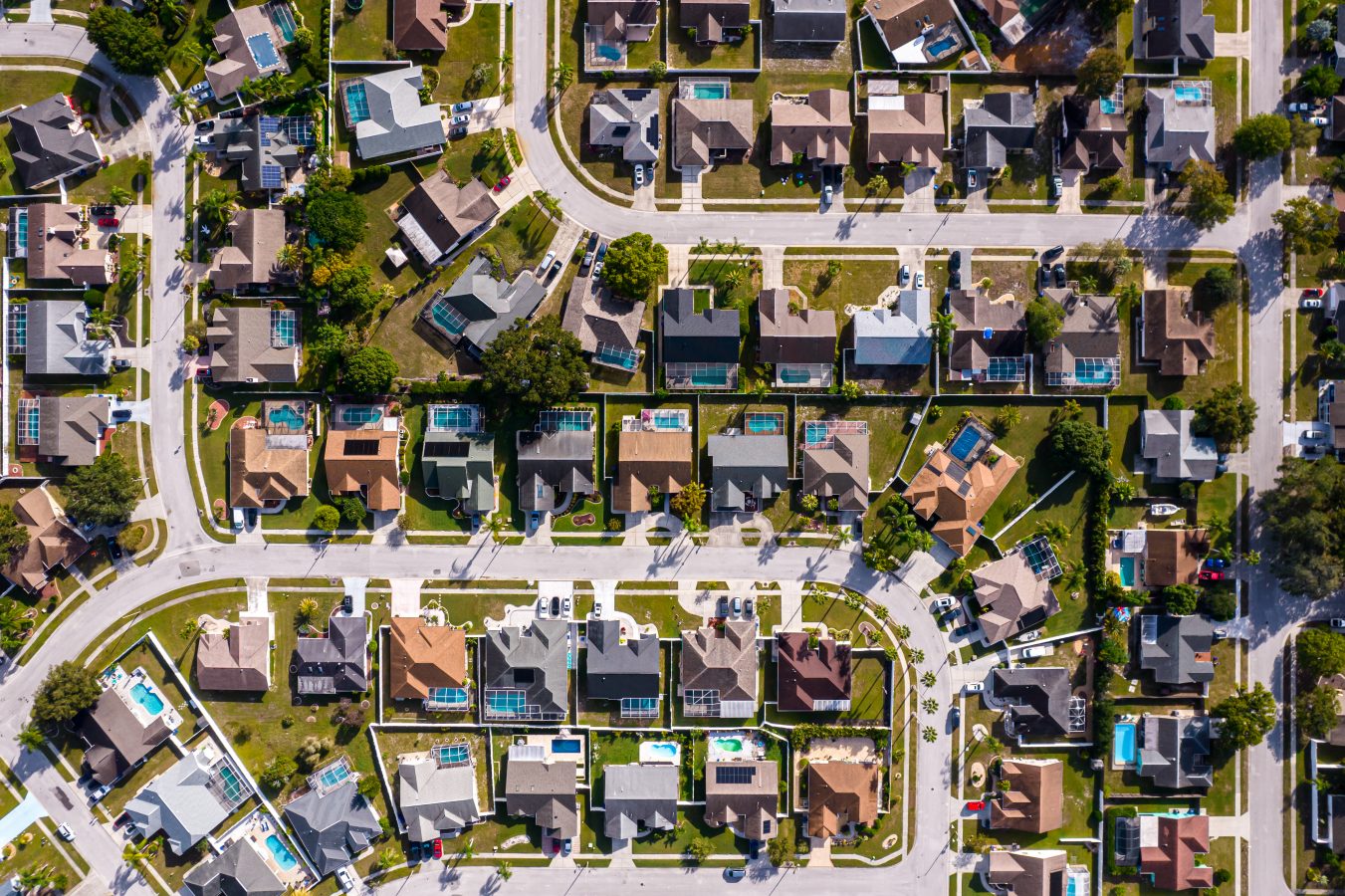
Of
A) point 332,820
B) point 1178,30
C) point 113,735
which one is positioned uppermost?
point 1178,30

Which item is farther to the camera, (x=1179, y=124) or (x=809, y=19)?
(x=809, y=19)

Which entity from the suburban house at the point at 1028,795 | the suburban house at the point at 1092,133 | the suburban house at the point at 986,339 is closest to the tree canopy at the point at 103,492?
the suburban house at the point at 986,339

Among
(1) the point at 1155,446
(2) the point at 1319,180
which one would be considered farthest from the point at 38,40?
(2) the point at 1319,180

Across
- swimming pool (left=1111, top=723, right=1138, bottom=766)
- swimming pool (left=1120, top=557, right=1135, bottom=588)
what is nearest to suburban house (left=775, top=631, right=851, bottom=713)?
swimming pool (left=1111, top=723, right=1138, bottom=766)

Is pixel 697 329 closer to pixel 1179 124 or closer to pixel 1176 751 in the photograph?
pixel 1179 124

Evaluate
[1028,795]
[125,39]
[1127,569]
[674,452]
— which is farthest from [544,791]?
[125,39]

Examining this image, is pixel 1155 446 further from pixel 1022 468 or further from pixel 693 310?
pixel 693 310

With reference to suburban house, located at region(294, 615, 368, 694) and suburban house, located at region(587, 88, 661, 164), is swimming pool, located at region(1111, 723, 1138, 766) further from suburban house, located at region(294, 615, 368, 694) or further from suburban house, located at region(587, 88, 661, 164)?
suburban house, located at region(294, 615, 368, 694)
